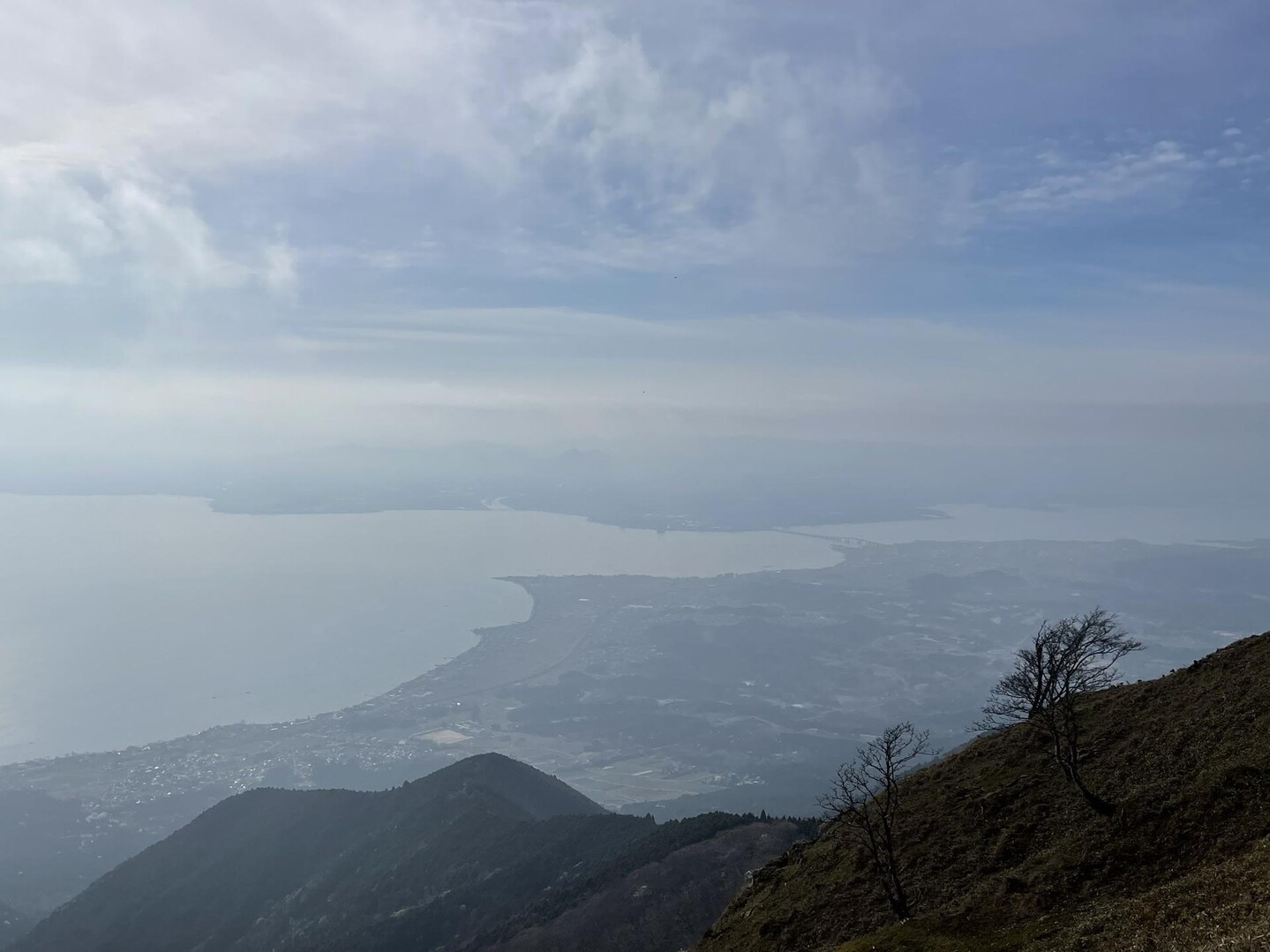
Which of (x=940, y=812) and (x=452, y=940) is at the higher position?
(x=940, y=812)

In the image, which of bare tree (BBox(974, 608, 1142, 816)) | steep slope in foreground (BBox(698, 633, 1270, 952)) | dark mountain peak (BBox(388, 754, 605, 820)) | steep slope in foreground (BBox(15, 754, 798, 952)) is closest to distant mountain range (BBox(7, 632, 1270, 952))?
steep slope in foreground (BBox(698, 633, 1270, 952))

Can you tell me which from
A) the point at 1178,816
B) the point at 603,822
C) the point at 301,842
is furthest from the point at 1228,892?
the point at 301,842

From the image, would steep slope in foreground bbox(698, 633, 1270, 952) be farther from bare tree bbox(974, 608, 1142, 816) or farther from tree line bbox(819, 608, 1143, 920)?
bare tree bbox(974, 608, 1142, 816)

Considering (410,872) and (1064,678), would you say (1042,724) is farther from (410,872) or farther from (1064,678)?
(410,872)

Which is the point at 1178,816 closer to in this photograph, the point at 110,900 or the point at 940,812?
the point at 940,812

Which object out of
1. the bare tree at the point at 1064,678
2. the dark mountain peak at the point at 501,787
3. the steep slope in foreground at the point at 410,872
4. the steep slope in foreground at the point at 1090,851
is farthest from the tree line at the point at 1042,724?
the dark mountain peak at the point at 501,787

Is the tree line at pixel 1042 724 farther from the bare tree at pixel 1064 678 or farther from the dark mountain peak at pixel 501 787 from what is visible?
the dark mountain peak at pixel 501 787
